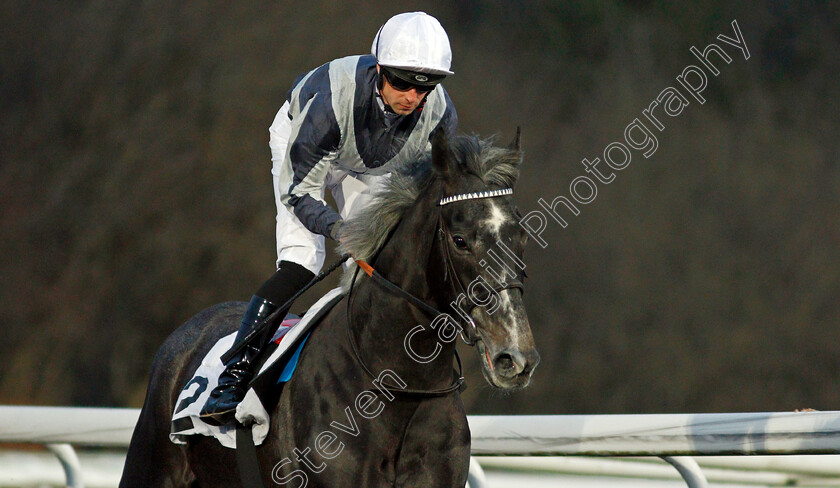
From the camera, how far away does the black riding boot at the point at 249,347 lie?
2818 mm

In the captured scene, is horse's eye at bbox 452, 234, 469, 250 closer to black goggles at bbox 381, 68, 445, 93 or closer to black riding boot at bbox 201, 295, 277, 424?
black goggles at bbox 381, 68, 445, 93

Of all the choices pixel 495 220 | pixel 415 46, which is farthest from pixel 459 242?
pixel 415 46

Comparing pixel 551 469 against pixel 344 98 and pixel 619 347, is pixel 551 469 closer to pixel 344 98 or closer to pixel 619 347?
pixel 344 98

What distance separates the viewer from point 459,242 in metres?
2.33

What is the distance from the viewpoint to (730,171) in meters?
7.21

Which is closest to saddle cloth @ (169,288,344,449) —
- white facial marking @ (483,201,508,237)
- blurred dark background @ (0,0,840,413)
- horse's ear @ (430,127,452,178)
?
horse's ear @ (430,127,452,178)

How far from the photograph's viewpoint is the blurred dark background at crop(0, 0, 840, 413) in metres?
7.14

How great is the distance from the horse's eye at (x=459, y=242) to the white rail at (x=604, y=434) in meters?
1.48

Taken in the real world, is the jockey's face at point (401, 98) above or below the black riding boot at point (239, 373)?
above

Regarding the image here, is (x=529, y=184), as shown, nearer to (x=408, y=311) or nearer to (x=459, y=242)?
(x=408, y=311)

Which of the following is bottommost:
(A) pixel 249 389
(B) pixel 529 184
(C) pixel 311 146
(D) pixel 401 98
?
(A) pixel 249 389

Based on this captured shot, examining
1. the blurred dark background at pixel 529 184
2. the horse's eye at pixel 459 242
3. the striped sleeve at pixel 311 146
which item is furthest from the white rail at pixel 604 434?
the blurred dark background at pixel 529 184

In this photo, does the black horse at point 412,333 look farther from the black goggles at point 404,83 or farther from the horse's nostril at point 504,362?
the black goggles at point 404,83

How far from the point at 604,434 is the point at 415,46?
165 centimetres
